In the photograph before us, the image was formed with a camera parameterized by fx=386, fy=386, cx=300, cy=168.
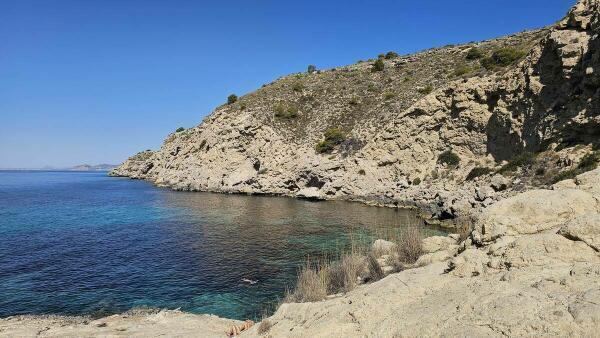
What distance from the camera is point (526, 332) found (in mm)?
6426

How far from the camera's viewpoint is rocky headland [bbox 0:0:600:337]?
26.2 ft

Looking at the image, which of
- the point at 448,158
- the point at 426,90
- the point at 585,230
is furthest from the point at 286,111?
the point at 585,230

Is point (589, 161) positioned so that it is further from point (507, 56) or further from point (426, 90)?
point (426, 90)

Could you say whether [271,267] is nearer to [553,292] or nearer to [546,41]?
[553,292]

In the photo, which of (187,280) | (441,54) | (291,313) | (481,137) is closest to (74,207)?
(187,280)

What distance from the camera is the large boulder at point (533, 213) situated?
10359 millimetres

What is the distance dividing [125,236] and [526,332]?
30.5 meters

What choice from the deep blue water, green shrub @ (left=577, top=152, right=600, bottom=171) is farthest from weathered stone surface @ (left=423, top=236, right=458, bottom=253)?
green shrub @ (left=577, top=152, right=600, bottom=171)

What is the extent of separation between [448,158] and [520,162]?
43.9 ft

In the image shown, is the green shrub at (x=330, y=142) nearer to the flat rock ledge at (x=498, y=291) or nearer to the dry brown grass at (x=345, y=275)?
the dry brown grass at (x=345, y=275)

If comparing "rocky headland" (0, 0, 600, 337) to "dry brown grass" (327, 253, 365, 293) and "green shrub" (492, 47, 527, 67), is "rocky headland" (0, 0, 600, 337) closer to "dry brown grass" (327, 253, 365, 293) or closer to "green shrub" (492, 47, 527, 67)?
"green shrub" (492, 47, 527, 67)

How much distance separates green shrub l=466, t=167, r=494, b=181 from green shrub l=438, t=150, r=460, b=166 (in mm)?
4987

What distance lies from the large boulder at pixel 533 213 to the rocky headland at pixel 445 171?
0.15ft

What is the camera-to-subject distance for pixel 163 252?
25844 mm
